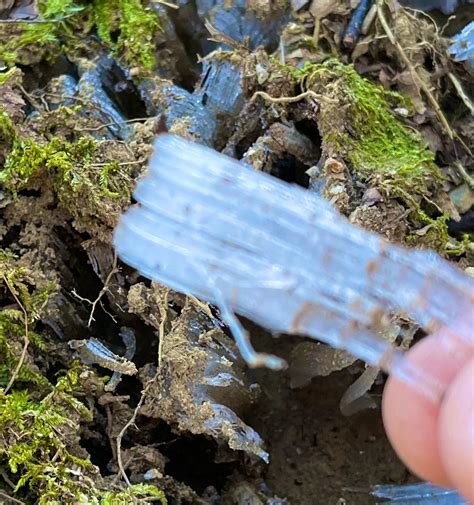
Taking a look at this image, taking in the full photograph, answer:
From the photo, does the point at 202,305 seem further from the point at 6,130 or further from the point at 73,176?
the point at 6,130

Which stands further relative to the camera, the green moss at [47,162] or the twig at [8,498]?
the green moss at [47,162]

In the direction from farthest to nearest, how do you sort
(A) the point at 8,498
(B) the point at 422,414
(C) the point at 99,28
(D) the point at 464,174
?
(C) the point at 99,28, (D) the point at 464,174, (A) the point at 8,498, (B) the point at 422,414

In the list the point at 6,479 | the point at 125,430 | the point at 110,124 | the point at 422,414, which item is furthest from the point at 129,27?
the point at 422,414

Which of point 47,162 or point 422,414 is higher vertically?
point 422,414

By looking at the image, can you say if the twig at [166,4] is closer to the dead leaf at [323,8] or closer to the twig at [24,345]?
the dead leaf at [323,8]

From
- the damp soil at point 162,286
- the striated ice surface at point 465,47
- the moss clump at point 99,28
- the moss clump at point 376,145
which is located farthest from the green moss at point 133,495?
the striated ice surface at point 465,47

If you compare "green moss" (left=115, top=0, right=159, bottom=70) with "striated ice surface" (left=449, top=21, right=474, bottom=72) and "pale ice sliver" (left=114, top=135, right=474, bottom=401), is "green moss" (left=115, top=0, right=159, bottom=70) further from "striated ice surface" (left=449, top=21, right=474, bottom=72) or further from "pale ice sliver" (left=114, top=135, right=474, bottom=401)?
"pale ice sliver" (left=114, top=135, right=474, bottom=401)

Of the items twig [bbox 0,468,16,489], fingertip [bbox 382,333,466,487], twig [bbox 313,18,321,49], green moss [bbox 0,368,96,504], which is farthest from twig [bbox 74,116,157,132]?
fingertip [bbox 382,333,466,487]

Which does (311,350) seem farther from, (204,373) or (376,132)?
(376,132)
